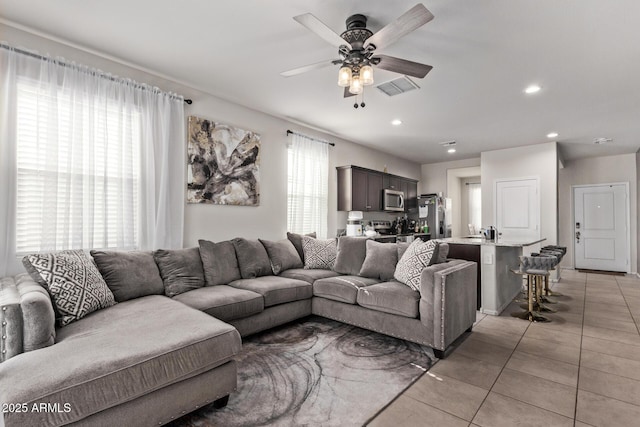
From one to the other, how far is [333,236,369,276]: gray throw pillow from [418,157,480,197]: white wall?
15.6 feet

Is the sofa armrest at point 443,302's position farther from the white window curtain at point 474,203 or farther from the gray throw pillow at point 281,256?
the white window curtain at point 474,203

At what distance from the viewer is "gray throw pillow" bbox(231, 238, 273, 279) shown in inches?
142

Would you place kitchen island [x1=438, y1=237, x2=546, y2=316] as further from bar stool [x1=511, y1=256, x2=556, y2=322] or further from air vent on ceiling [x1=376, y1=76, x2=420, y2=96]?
air vent on ceiling [x1=376, y1=76, x2=420, y2=96]

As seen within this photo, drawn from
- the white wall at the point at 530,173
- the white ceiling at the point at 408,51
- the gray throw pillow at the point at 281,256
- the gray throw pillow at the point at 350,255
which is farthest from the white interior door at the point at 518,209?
the gray throw pillow at the point at 281,256

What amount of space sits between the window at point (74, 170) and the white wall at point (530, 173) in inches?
252

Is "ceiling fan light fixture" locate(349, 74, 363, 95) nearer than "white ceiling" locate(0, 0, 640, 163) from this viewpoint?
No

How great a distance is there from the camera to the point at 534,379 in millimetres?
2354

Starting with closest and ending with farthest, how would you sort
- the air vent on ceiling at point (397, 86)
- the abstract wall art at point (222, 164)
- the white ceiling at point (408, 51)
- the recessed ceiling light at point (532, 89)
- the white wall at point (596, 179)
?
the white ceiling at point (408, 51), the air vent on ceiling at point (397, 86), the recessed ceiling light at point (532, 89), the abstract wall art at point (222, 164), the white wall at point (596, 179)

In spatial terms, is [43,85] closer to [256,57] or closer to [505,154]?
[256,57]

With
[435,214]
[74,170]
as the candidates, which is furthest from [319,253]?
[435,214]

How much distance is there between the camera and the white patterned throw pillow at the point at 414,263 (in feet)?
9.93

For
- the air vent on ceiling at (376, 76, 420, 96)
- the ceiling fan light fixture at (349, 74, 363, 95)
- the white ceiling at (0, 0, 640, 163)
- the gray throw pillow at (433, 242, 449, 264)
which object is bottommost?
the gray throw pillow at (433, 242, 449, 264)

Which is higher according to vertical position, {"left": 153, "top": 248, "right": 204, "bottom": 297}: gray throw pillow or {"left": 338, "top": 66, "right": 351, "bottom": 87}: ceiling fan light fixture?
{"left": 338, "top": 66, "right": 351, "bottom": 87}: ceiling fan light fixture

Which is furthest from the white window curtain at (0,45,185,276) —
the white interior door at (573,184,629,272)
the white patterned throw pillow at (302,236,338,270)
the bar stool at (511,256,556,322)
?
the white interior door at (573,184,629,272)
